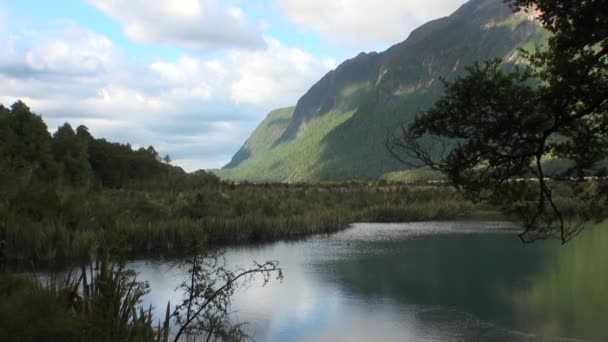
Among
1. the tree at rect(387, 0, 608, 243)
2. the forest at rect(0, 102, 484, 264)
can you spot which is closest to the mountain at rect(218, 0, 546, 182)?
the forest at rect(0, 102, 484, 264)

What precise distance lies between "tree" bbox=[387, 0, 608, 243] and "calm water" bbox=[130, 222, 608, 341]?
223 inches

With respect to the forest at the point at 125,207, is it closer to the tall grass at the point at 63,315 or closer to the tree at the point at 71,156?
the tree at the point at 71,156

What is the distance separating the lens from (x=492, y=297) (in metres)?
15.4

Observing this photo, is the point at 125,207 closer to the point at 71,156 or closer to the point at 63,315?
the point at 63,315

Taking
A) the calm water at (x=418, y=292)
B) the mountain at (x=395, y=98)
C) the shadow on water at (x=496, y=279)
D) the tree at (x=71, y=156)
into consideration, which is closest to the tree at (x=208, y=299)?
the calm water at (x=418, y=292)

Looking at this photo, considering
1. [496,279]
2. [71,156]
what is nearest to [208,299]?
[496,279]

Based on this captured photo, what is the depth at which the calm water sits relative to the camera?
12383 mm

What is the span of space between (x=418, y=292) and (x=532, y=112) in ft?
34.6

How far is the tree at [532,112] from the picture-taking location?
5.96m

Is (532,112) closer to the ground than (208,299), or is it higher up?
higher up

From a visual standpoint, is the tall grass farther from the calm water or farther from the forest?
the calm water

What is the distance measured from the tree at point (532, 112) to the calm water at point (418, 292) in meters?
5.67

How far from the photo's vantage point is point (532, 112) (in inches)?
248

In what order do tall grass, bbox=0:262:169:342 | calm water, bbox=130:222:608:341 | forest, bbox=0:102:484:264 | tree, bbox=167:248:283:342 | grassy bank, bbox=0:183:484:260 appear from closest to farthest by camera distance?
tall grass, bbox=0:262:169:342 → tree, bbox=167:248:283:342 → calm water, bbox=130:222:608:341 → grassy bank, bbox=0:183:484:260 → forest, bbox=0:102:484:264
